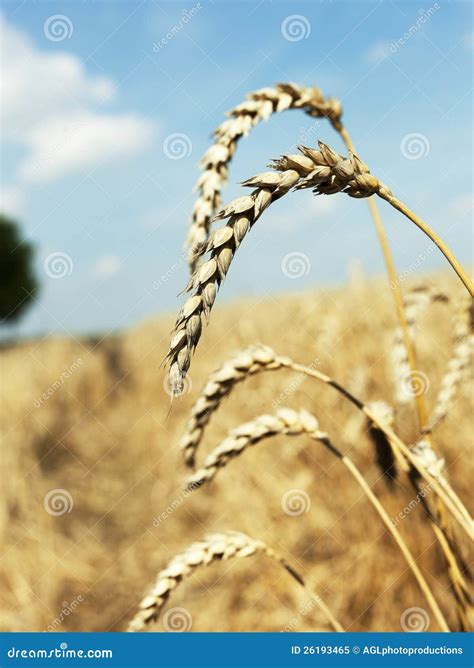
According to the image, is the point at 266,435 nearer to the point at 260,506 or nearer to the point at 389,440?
the point at 389,440

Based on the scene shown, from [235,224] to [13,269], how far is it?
31.7 meters

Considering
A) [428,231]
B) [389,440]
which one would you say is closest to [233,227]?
[428,231]

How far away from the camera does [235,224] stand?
630mm

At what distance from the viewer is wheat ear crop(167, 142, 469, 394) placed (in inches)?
23.7

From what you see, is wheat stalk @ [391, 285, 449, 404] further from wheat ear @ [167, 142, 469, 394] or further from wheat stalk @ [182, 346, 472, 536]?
wheat ear @ [167, 142, 469, 394]

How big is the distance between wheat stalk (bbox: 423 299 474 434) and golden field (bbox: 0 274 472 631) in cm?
27

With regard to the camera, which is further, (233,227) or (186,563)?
(186,563)

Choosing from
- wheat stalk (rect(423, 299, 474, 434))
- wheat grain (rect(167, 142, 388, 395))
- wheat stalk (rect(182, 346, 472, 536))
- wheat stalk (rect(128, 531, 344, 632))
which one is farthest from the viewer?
wheat stalk (rect(423, 299, 474, 434))

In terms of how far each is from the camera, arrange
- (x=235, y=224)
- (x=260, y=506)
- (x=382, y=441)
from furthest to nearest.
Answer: (x=260, y=506) < (x=382, y=441) < (x=235, y=224)

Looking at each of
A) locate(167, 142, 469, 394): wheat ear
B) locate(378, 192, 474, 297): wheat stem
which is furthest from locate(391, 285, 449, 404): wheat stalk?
locate(167, 142, 469, 394): wheat ear

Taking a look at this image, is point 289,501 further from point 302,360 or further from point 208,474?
point 208,474

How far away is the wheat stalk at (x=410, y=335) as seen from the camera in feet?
4.93

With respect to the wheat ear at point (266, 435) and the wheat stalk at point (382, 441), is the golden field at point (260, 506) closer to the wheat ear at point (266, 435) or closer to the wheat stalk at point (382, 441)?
the wheat stalk at point (382, 441)
